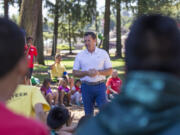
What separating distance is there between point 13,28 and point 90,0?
3693 cm

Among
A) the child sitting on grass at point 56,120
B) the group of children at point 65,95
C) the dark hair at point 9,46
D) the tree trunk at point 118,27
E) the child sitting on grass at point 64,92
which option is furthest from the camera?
the tree trunk at point 118,27

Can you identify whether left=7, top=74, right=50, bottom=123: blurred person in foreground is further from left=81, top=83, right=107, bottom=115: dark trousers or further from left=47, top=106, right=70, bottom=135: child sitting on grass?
left=81, top=83, right=107, bottom=115: dark trousers

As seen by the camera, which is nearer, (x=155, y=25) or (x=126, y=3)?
(x=155, y=25)

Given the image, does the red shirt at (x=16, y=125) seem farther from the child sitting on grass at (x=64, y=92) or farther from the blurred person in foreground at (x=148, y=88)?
the child sitting on grass at (x=64, y=92)

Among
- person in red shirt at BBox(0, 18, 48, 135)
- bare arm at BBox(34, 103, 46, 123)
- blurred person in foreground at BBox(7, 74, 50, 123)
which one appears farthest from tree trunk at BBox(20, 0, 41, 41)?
person in red shirt at BBox(0, 18, 48, 135)

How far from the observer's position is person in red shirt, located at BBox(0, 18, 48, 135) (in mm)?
1489

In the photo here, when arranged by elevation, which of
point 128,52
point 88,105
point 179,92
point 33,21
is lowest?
point 88,105

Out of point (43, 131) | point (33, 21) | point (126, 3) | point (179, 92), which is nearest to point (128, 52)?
point (179, 92)

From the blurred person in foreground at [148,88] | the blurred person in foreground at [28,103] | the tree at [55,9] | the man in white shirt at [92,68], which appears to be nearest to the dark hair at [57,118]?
the blurred person in foreground at [28,103]

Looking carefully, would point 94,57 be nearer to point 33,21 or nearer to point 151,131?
point 151,131

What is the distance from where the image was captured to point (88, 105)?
6.65 metres

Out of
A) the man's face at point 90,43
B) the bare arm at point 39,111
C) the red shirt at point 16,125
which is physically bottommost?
the bare arm at point 39,111

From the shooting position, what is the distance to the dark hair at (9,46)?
5.18ft

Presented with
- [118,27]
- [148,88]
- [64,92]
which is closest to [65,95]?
[64,92]
